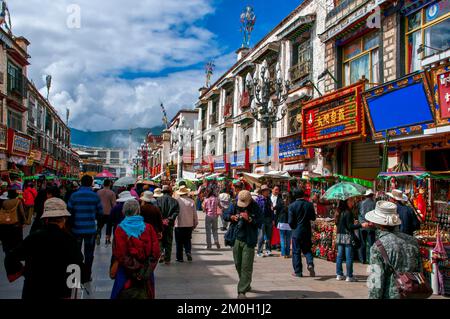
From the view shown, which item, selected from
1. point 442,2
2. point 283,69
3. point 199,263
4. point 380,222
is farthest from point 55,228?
point 283,69

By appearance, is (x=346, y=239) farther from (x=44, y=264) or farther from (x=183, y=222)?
(x=44, y=264)

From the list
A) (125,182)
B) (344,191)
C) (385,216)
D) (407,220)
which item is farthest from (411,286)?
(125,182)

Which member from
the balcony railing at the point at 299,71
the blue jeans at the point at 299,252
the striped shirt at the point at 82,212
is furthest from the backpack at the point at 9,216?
the balcony railing at the point at 299,71

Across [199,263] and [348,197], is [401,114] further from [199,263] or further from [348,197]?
[199,263]

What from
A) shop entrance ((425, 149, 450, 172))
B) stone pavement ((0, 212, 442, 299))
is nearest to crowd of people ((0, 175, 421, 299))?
stone pavement ((0, 212, 442, 299))

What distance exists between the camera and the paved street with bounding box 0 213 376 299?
691 centimetres

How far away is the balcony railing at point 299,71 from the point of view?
18.6 meters

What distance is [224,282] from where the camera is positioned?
306 inches

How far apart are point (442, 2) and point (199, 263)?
8.94 m

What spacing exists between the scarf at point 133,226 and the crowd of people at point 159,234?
0.01 m

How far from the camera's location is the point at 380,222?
420cm

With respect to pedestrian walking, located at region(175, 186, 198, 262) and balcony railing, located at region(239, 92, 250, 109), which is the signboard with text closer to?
pedestrian walking, located at region(175, 186, 198, 262)

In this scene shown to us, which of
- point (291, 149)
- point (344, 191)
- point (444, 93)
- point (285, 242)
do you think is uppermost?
point (444, 93)

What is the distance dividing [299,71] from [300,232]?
12.4m
